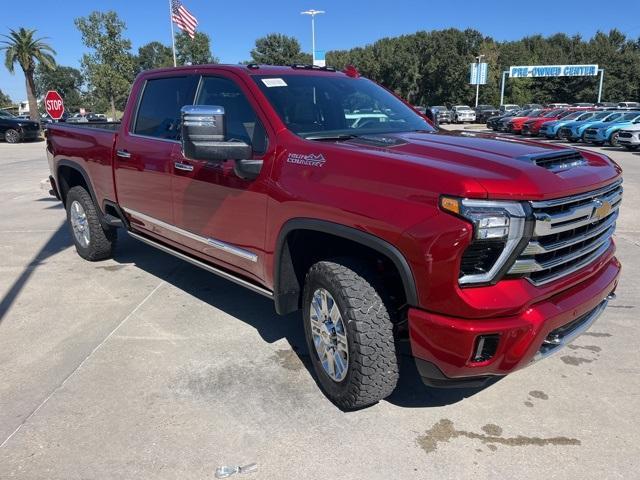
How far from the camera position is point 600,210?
2.85 meters

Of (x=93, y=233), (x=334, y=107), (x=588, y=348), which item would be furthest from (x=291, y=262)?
(x=93, y=233)

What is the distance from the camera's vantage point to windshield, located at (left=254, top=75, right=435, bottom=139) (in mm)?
3504

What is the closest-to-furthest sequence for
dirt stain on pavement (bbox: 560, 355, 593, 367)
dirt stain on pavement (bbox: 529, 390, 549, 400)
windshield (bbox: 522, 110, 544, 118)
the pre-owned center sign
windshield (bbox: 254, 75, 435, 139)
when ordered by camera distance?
dirt stain on pavement (bbox: 529, 390, 549, 400), windshield (bbox: 254, 75, 435, 139), dirt stain on pavement (bbox: 560, 355, 593, 367), windshield (bbox: 522, 110, 544, 118), the pre-owned center sign

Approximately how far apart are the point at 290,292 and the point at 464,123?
50.3 meters

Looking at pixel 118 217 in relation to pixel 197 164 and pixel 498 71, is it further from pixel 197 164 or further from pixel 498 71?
pixel 498 71

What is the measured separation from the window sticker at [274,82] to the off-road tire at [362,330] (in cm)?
139

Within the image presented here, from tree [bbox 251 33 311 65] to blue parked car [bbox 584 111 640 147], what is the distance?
44.8 metres

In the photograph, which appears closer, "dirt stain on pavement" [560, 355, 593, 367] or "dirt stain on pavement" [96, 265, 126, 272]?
"dirt stain on pavement" [560, 355, 593, 367]

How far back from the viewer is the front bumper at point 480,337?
242 centimetres

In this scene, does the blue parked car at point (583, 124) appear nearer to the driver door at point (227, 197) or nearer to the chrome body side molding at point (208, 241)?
the chrome body side molding at point (208, 241)

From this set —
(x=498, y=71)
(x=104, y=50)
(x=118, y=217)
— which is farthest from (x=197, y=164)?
(x=498, y=71)

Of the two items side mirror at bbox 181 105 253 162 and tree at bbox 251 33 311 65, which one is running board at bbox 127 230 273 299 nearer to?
side mirror at bbox 181 105 253 162

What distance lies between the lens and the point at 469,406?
126 inches

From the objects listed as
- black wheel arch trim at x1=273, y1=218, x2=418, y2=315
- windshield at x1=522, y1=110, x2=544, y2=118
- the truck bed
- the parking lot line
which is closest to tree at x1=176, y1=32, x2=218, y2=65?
windshield at x1=522, y1=110, x2=544, y2=118
